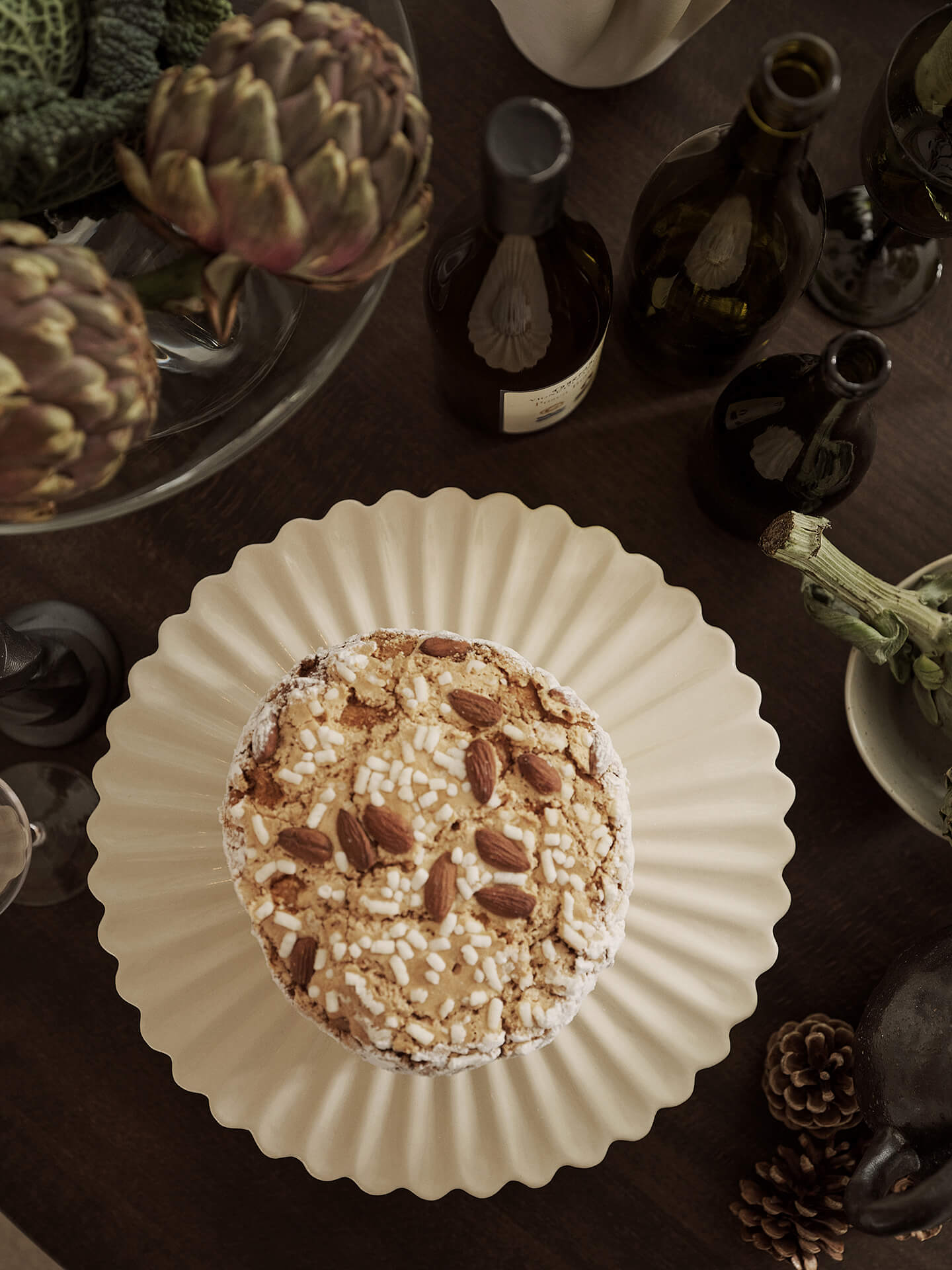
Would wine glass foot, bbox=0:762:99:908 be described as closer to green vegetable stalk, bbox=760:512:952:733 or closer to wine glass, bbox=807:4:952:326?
green vegetable stalk, bbox=760:512:952:733

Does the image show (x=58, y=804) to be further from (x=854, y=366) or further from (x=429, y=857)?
(x=854, y=366)

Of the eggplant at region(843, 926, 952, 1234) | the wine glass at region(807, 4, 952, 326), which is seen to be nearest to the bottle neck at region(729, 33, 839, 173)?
the wine glass at region(807, 4, 952, 326)

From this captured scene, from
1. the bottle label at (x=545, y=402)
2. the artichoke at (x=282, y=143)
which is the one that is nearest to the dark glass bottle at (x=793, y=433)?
the bottle label at (x=545, y=402)

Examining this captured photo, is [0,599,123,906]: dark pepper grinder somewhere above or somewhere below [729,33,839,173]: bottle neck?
below

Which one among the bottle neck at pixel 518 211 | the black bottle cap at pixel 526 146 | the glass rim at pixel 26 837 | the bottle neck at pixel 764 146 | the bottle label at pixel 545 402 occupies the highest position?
the bottle neck at pixel 764 146

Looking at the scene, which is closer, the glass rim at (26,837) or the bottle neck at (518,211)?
the bottle neck at (518,211)

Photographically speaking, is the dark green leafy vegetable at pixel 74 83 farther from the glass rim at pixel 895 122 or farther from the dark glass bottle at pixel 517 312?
the glass rim at pixel 895 122
